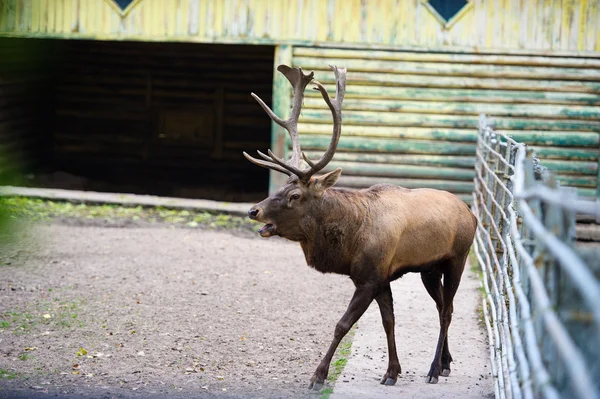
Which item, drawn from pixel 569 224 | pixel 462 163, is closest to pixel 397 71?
pixel 462 163

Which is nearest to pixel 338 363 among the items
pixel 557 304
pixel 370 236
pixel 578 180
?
pixel 370 236

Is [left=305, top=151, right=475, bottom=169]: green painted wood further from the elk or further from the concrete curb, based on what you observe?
the elk

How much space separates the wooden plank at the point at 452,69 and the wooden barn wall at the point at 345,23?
31cm

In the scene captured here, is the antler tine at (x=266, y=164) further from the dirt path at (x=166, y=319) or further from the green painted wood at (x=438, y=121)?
the green painted wood at (x=438, y=121)

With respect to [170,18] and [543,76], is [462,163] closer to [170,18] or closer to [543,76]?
[543,76]

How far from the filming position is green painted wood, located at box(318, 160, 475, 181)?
13.6 m

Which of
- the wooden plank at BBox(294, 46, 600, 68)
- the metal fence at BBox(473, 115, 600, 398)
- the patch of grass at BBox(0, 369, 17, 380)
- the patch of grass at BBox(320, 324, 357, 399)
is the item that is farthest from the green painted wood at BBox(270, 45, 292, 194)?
the metal fence at BBox(473, 115, 600, 398)

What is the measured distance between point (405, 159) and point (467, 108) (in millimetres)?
1290

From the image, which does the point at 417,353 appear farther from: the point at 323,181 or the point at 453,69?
the point at 453,69

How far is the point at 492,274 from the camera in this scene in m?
7.35

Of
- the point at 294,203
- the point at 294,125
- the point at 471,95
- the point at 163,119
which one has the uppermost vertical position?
the point at 471,95

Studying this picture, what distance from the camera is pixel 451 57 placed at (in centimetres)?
1339

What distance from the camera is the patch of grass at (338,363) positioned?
5.91 metres

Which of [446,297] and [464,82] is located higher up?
[464,82]
